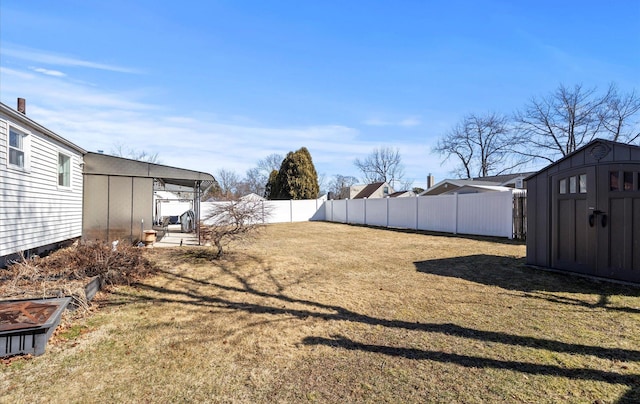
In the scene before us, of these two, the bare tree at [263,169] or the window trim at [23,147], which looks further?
the bare tree at [263,169]

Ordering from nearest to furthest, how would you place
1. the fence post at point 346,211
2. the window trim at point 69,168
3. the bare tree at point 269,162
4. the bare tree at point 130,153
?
1. the window trim at point 69,168
2. the fence post at point 346,211
3. the bare tree at point 130,153
4. the bare tree at point 269,162

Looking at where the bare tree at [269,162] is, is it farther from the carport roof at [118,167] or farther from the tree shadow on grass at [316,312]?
the tree shadow on grass at [316,312]

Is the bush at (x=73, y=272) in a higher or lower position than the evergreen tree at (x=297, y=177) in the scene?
lower

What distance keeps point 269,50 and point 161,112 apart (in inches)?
266

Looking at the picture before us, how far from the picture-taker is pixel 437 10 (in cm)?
961

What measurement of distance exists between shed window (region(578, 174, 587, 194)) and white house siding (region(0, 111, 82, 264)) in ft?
33.8

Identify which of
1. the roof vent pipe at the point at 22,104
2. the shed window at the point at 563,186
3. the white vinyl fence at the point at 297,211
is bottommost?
the white vinyl fence at the point at 297,211

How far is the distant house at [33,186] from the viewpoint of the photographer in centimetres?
607

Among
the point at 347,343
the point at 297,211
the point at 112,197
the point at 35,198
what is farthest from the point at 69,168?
the point at 297,211

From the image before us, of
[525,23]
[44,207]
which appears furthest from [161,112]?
[525,23]

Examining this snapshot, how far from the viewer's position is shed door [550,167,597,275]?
559 centimetres

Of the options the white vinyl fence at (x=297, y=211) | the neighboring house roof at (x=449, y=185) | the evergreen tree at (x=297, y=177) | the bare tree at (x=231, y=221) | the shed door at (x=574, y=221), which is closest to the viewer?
the shed door at (x=574, y=221)

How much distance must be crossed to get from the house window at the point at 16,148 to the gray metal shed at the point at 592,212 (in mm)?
10387

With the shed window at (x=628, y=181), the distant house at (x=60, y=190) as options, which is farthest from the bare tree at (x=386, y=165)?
the shed window at (x=628, y=181)
